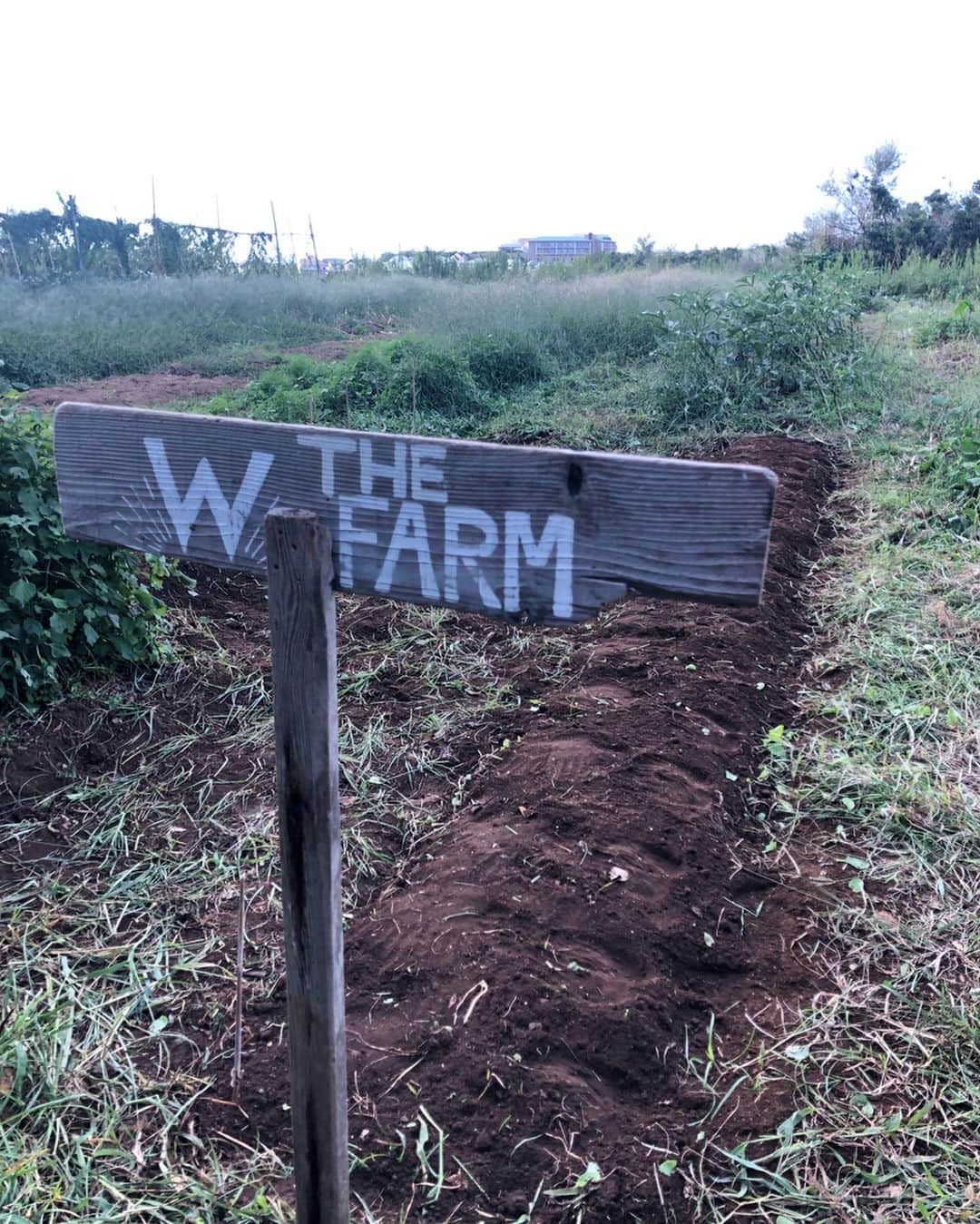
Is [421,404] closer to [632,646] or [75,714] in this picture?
[632,646]

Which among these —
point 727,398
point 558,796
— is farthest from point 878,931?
point 727,398

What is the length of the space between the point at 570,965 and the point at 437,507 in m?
1.67

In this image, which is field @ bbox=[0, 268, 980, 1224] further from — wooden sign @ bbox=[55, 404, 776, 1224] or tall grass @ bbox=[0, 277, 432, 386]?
tall grass @ bbox=[0, 277, 432, 386]

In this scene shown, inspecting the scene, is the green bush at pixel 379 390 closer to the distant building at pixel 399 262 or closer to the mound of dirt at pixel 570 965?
the mound of dirt at pixel 570 965

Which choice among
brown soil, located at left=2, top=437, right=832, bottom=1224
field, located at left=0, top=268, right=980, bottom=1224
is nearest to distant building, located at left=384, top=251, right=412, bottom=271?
field, located at left=0, top=268, right=980, bottom=1224

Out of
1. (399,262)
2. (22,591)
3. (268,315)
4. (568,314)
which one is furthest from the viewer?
(399,262)

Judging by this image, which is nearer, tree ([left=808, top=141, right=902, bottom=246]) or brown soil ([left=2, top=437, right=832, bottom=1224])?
brown soil ([left=2, top=437, right=832, bottom=1224])

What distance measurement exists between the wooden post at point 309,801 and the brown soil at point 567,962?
0.86 metres

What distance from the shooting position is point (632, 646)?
4488 mm

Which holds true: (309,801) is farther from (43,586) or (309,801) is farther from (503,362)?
(503,362)

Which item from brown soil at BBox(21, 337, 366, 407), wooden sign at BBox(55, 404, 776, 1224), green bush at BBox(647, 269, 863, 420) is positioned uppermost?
wooden sign at BBox(55, 404, 776, 1224)

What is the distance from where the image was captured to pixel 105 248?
54.4 ft

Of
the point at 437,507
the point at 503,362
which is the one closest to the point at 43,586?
the point at 437,507

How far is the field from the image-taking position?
2.08 metres
